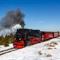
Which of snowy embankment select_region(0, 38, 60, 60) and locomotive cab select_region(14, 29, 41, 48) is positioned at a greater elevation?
locomotive cab select_region(14, 29, 41, 48)

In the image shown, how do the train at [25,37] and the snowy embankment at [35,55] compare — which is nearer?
the snowy embankment at [35,55]

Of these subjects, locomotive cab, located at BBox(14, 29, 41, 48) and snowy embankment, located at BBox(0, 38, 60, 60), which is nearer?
snowy embankment, located at BBox(0, 38, 60, 60)

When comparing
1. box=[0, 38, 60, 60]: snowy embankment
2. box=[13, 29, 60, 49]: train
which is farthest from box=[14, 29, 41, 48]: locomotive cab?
box=[0, 38, 60, 60]: snowy embankment

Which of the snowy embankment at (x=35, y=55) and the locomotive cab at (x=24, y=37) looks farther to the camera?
the locomotive cab at (x=24, y=37)

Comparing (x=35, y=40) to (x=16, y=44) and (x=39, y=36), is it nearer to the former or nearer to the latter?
(x=39, y=36)

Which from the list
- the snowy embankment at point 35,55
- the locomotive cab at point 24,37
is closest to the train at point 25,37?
the locomotive cab at point 24,37

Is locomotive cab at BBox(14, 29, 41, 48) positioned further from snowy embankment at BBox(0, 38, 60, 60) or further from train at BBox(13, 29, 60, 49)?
snowy embankment at BBox(0, 38, 60, 60)

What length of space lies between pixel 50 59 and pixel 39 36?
11.7m

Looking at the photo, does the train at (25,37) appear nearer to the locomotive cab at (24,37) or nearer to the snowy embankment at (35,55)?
the locomotive cab at (24,37)

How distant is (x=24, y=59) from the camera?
47.2 ft

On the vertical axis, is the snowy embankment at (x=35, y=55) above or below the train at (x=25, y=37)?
below

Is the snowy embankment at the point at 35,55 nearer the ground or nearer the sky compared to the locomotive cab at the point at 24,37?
nearer the ground

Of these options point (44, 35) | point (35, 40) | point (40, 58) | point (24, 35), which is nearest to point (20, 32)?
point (24, 35)

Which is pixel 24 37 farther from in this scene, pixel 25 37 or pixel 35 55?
pixel 35 55
